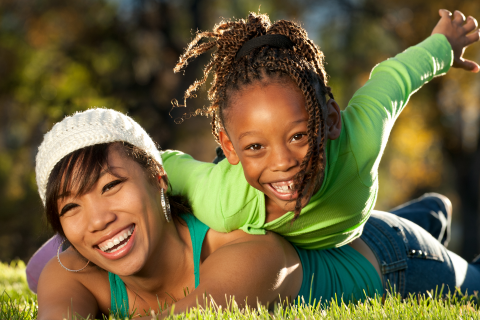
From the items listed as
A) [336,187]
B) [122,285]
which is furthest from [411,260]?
[122,285]

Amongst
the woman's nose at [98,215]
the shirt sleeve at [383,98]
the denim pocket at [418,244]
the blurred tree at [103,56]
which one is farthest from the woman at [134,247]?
the blurred tree at [103,56]

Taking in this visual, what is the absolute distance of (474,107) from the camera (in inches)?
515

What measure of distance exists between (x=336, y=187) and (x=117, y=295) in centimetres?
143

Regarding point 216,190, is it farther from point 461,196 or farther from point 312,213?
point 461,196

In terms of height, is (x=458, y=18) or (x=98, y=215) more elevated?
(x=458, y=18)

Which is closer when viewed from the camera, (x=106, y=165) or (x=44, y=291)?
(x=106, y=165)

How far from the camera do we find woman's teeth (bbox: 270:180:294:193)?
2.54 meters

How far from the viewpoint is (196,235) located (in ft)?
9.67

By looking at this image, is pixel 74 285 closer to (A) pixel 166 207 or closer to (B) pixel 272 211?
(A) pixel 166 207

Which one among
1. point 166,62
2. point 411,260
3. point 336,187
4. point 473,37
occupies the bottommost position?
point 411,260

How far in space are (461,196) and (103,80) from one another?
32.1 feet

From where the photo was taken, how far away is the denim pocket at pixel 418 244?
359 cm

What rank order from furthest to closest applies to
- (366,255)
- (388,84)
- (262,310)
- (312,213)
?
(366,255) → (388,84) → (312,213) → (262,310)

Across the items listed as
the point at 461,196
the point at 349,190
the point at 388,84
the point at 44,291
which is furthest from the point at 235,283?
the point at 461,196
